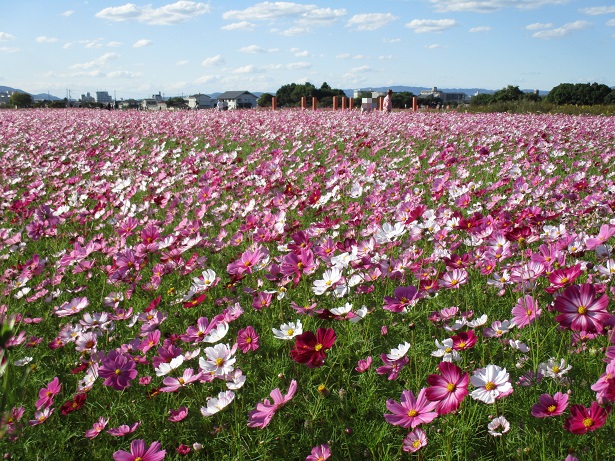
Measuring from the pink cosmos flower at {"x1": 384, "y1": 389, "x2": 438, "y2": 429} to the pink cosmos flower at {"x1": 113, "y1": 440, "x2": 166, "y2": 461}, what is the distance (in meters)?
0.59

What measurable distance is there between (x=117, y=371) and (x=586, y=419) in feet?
4.22

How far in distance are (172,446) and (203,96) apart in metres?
90.0

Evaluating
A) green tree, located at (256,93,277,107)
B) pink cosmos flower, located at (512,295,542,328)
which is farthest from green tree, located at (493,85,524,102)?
pink cosmos flower, located at (512,295,542,328)

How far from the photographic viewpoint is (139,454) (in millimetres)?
1357

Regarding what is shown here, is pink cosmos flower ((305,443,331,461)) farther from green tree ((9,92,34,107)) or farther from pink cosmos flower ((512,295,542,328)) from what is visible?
green tree ((9,92,34,107))

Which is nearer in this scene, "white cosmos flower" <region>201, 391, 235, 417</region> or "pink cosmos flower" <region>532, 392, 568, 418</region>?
"pink cosmos flower" <region>532, 392, 568, 418</region>

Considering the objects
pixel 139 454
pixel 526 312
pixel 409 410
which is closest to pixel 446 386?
pixel 409 410

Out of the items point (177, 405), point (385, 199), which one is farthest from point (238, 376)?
point (385, 199)

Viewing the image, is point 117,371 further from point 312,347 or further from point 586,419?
point 586,419

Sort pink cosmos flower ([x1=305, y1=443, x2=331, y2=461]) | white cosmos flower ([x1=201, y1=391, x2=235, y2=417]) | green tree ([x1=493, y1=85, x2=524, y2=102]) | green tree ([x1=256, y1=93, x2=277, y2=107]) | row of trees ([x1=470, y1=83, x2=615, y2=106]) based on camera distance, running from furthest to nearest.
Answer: green tree ([x1=256, y1=93, x2=277, y2=107])
green tree ([x1=493, y1=85, x2=524, y2=102])
row of trees ([x1=470, y1=83, x2=615, y2=106])
white cosmos flower ([x1=201, y1=391, x2=235, y2=417])
pink cosmos flower ([x1=305, y1=443, x2=331, y2=461])

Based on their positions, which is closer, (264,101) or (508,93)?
(508,93)

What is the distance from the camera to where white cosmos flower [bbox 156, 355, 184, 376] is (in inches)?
64.7

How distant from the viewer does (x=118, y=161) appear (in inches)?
263

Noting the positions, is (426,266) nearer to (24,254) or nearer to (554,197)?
(554,197)
